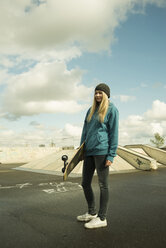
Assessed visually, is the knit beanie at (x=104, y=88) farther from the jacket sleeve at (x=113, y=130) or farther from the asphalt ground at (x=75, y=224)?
the asphalt ground at (x=75, y=224)

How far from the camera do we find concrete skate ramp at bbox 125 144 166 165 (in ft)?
54.8

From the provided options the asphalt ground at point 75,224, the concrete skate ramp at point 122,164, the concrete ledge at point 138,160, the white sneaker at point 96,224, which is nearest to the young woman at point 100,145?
the white sneaker at point 96,224

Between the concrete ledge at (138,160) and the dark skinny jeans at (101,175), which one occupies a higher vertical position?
the dark skinny jeans at (101,175)

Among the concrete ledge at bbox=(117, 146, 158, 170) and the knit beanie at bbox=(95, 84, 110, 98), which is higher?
the knit beanie at bbox=(95, 84, 110, 98)

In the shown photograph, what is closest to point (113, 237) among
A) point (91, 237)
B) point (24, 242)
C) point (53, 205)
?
point (91, 237)

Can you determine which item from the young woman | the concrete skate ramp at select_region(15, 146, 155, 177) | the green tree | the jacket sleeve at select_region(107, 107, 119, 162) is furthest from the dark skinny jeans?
the green tree

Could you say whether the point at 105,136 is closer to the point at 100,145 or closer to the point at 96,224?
the point at 100,145

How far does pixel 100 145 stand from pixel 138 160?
9.98m

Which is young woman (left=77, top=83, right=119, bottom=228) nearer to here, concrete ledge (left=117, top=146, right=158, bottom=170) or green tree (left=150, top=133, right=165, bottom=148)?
concrete ledge (left=117, top=146, right=158, bottom=170)

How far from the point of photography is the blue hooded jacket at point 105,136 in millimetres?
3113

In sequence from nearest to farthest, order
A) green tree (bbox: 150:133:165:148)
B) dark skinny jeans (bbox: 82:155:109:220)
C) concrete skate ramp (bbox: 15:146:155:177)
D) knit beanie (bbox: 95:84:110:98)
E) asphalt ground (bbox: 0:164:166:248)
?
1. asphalt ground (bbox: 0:164:166:248)
2. dark skinny jeans (bbox: 82:155:109:220)
3. knit beanie (bbox: 95:84:110:98)
4. concrete skate ramp (bbox: 15:146:155:177)
5. green tree (bbox: 150:133:165:148)

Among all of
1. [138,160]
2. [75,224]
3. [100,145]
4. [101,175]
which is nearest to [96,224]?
[75,224]

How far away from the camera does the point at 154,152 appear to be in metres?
18.2

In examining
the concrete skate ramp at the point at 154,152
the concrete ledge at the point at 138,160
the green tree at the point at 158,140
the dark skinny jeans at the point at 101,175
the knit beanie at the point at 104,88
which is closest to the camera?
the dark skinny jeans at the point at 101,175
